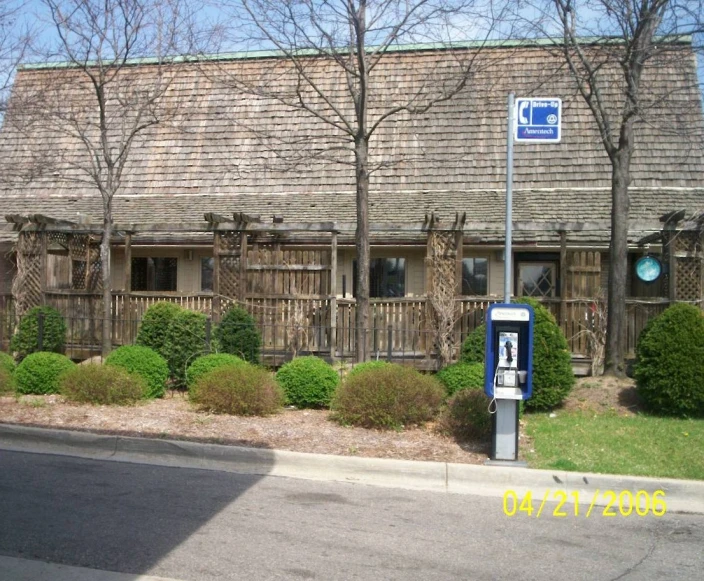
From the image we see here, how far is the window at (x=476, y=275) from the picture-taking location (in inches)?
690

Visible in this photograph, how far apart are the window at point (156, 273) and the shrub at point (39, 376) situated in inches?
281

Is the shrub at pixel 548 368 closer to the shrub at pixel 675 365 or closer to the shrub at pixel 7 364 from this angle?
the shrub at pixel 675 365

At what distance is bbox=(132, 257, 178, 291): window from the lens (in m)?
18.9

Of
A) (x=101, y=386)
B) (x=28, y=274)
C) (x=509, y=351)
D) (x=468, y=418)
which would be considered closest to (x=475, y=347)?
(x=468, y=418)

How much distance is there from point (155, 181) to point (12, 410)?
9.93 m

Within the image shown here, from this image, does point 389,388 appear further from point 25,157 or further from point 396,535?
point 25,157

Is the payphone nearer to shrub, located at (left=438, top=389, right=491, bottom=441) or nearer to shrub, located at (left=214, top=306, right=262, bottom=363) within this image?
shrub, located at (left=438, top=389, right=491, bottom=441)

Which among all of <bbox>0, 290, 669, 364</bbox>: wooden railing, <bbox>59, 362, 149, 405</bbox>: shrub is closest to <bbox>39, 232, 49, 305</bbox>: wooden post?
<bbox>0, 290, 669, 364</bbox>: wooden railing

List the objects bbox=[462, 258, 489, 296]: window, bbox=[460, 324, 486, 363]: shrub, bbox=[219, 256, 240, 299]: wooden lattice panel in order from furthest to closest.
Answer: bbox=[462, 258, 489, 296]: window < bbox=[219, 256, 240, 299]: wooden lattice panel < bbox=[460, 324, 486, 363]: shrub

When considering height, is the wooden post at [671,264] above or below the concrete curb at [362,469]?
above

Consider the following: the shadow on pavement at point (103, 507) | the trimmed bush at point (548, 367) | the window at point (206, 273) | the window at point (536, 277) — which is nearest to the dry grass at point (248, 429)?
the shadow on pavement at point (103, 507)

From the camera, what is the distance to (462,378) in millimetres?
10828

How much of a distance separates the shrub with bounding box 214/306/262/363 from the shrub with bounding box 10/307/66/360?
3.27 metres
